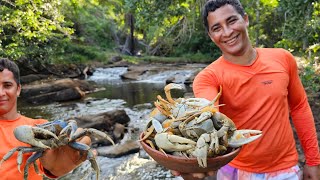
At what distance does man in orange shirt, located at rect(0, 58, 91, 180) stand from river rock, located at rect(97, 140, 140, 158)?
178 inches

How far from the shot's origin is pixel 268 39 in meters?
25.0

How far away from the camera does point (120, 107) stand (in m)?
11.8

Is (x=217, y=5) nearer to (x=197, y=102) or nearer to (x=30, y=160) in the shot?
(x=197, y=102)

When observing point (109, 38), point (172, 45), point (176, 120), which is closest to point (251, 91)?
point (176, 120)

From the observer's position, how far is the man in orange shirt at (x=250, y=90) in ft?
7.17

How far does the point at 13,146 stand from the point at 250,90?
1.76m

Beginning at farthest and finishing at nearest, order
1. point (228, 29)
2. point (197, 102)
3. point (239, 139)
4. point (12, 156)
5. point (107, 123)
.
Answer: point (107, 123) → point (12, 156) → point (228, 29) → point (197, 102) → point (239, 139)

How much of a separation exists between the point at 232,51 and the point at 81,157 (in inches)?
52.2

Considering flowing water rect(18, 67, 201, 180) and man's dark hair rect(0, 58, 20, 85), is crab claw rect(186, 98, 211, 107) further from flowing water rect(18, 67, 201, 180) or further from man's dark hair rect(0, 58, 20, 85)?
flowing water rect(18, 67, 201, 180)

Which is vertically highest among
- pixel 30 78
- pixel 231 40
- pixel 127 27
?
pixel 127 27

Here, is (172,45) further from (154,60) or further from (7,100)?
(7,100)

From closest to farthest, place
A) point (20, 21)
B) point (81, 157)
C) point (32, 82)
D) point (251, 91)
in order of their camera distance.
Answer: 1. point (251, 91)
2. point (81, 157)
3. point (20, 21)
4. point (32, 82)

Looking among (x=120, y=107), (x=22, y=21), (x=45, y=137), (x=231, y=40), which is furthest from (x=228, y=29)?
(x=120, y=107)

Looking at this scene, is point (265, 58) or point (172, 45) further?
point (172, 45)
